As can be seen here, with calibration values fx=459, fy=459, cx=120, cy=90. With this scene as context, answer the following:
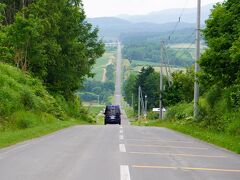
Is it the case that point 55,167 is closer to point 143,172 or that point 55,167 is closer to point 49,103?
point 143,172

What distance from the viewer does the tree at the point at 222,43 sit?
2388 cm

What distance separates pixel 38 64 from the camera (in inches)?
1581

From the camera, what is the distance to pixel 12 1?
4231 centimetres

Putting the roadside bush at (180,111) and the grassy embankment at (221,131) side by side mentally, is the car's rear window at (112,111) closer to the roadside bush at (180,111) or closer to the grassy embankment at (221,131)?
the roadside bush at (180,111)

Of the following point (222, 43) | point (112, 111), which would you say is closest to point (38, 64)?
point (112, 111)

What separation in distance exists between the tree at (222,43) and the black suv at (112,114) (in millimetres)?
21448

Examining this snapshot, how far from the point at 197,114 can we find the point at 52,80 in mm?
19245

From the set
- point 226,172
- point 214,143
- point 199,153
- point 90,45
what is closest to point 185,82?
point 90,45

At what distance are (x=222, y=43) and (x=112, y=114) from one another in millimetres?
24315

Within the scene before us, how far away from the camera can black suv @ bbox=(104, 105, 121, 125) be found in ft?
155

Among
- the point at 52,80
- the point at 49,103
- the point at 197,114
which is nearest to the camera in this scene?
the point at 197,114

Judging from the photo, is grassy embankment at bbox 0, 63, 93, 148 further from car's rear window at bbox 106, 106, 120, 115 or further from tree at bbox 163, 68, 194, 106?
tree at bbox 163, 68, 194, 106

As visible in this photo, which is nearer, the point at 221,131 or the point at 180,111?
the point at 221,131

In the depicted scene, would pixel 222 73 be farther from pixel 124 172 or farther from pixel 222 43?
pixel 124 172
